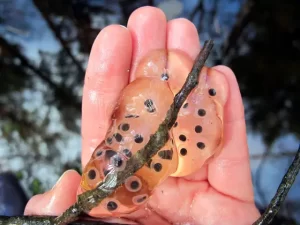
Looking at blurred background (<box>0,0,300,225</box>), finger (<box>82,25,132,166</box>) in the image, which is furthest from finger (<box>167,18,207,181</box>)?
blurred background (<box>0,0,300,225</box>)

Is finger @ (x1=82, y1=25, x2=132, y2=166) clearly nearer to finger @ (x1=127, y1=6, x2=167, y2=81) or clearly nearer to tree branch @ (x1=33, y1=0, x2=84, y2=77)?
finger @ (x1=127, y1=6, x2=167, y2=81)

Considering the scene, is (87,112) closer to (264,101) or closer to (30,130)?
(30,130)

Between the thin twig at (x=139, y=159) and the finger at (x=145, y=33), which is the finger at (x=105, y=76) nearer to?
the finger at (x=145, y=33)

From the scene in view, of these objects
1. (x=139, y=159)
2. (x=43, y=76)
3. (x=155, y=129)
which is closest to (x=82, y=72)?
(x=43, y=76)

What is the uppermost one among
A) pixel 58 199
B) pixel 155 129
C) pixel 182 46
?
pixel 182 46

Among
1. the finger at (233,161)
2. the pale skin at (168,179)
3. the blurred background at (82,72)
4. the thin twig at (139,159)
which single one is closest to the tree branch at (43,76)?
the blurred background at (82,72)

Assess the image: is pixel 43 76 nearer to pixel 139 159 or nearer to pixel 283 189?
pixel 139 159

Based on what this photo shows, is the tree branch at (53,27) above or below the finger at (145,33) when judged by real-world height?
below
